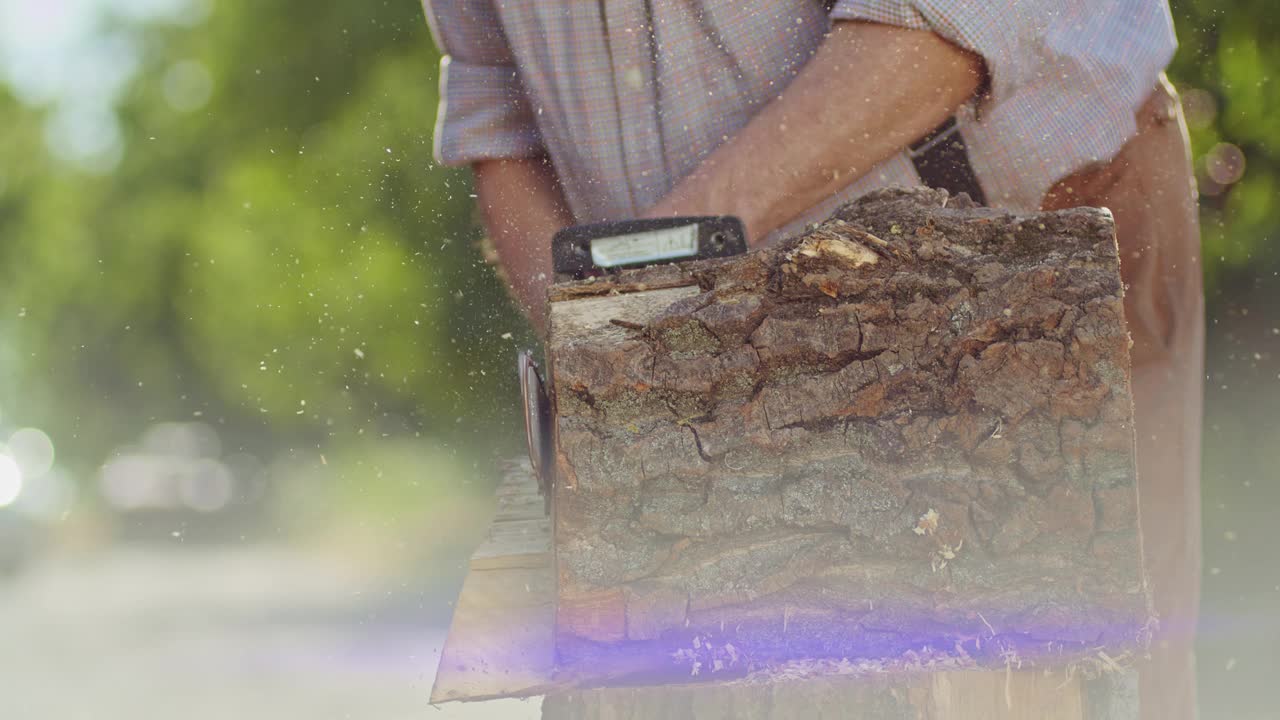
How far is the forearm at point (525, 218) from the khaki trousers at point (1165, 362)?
1029 millimetres

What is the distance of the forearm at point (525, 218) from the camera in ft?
8.76

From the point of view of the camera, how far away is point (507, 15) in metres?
2.48

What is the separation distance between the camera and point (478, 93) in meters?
2.76

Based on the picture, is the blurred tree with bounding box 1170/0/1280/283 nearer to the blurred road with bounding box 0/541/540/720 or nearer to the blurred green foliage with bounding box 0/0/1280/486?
the blurred green foliage with bounding box 0/0/1280/486

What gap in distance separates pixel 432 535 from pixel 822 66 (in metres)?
13.5

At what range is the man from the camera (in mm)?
2131

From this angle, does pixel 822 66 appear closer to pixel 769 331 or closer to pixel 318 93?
pixel 769 331

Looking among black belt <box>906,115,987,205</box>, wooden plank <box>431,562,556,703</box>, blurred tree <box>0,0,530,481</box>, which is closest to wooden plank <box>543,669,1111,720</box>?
wooden plank <box>431,562,556,703</box>

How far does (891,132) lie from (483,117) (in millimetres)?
931

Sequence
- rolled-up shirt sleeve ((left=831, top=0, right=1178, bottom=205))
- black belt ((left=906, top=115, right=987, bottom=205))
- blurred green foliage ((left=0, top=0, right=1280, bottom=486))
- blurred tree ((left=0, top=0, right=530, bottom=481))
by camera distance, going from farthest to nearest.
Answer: blurred tree ((left=0, top=0, right=530, bottom=481)) → blurred green foliage ((left=0, top=0, right=1280, bottom=486)) → black belt ((left=906, top=115, right=987, bottom=205)) → rolled-up shirt sleeve ((left=831, top=0, right=1178, bottom=205))

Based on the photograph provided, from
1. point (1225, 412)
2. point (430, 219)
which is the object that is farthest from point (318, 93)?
point (1225, 412)

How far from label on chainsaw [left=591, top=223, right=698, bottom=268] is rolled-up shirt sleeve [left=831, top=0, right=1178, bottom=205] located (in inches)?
19.9

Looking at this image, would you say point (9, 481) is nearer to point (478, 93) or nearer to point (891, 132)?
point (478, 93)

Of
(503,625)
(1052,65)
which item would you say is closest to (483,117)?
(1052,65)
